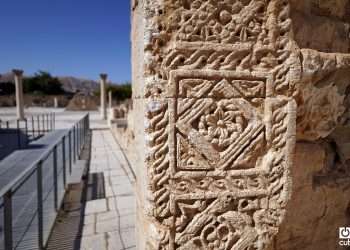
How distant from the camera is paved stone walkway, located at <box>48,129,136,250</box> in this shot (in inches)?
107

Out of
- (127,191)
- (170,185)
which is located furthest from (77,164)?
(170,185)

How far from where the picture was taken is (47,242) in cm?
264

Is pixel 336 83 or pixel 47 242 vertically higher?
pixel 336 83

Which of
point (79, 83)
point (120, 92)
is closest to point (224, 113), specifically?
point (120, 92)

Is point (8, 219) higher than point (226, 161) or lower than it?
lower

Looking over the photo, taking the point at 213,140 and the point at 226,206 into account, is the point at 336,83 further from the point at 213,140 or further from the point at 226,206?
the point at 226,206

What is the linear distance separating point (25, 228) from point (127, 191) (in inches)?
81.5

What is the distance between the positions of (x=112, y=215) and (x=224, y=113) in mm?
2405

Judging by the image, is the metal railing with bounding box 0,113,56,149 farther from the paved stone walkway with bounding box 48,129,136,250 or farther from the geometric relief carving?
the geometric relief carving

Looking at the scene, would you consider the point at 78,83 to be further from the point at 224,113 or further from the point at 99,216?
the point at 224,113

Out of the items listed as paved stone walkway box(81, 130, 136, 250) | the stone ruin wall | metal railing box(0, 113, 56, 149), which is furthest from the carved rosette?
metal railing box(0, 113, 56, 149)

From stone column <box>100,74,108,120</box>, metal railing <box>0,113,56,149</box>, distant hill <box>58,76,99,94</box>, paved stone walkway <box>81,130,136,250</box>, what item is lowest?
paved stone walkway <box>81,130,136,250</box>

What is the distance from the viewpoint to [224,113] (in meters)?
1.64

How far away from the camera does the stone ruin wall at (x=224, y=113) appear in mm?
1585
